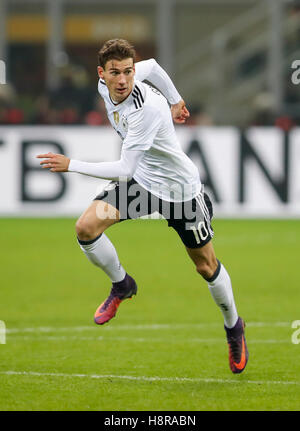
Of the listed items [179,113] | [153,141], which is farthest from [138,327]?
[153,141]

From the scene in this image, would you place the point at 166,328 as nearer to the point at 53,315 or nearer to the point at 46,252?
the point at 53,315

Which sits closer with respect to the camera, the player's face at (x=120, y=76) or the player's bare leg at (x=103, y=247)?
the player's face at (x=120, y=76)

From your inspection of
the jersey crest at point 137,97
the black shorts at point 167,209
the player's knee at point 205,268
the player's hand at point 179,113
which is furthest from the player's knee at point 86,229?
the player's hand at point 179,113

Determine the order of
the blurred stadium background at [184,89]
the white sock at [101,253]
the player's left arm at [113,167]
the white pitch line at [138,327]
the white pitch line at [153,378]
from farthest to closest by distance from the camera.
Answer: the blurred stadium background at [184,89] → the white pitch line at [138,327] → the white sock at [101,253] → the white pitch line at [153,378] → the player's left arm at [113,167]

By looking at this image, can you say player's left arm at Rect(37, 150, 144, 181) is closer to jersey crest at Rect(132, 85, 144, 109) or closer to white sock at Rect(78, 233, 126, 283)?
jersey crest at Rect(132, 85, 144, 109)

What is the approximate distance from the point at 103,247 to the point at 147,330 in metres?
1.74

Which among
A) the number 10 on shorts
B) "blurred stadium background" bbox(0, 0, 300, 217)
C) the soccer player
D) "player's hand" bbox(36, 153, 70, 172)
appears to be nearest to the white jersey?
the soccer player

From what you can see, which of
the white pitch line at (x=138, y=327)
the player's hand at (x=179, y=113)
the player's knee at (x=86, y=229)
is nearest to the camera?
the player's knee at (x=86, y=229)

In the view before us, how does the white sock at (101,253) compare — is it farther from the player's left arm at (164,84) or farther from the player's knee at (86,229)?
the player's left arm at (164,84)

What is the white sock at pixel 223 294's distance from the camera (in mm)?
6727

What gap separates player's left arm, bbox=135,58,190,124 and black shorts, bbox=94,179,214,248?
0.64 metres

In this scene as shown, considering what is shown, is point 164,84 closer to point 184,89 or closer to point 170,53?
point 184,89

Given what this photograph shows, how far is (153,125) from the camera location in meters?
6.32

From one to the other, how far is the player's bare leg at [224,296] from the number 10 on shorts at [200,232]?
2.9 inches
